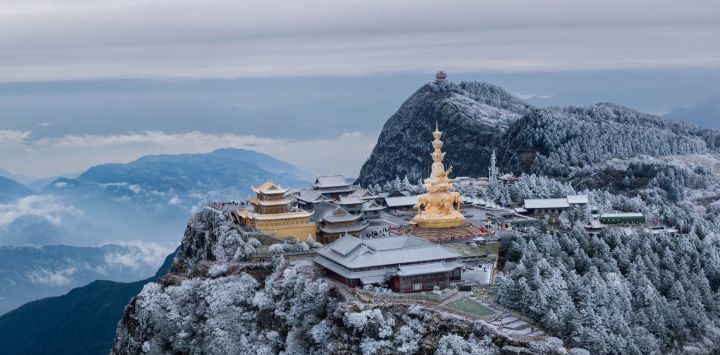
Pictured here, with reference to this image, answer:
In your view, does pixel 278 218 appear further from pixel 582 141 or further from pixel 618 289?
pixel 582 141

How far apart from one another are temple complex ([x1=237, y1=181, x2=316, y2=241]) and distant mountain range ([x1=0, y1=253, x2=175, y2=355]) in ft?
113

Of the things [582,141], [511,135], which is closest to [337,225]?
[582,141]

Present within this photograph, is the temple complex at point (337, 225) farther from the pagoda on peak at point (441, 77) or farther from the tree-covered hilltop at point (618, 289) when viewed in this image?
the pagoda on peak at point (441, 77)

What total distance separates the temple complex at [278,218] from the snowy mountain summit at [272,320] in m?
2.09

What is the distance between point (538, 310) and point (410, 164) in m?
111

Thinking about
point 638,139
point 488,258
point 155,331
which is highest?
point 638,139

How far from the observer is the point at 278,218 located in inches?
2537

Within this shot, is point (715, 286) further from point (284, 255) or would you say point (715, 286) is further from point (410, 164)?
point (410, 164)

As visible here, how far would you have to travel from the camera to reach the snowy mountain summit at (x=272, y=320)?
143ft

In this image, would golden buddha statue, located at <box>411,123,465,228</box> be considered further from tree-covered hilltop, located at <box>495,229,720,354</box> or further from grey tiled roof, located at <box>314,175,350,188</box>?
grey tiled roof, located at <box>314,175,350,188</box>

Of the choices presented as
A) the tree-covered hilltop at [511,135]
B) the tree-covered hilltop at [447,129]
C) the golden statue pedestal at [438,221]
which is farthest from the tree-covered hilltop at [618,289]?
the tree-covered hilltop at [447,129]

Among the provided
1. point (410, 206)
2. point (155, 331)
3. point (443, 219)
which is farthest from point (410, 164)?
point (155, 331)

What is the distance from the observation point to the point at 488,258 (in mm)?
55812

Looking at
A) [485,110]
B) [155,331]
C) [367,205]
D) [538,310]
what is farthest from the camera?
[485,110]
